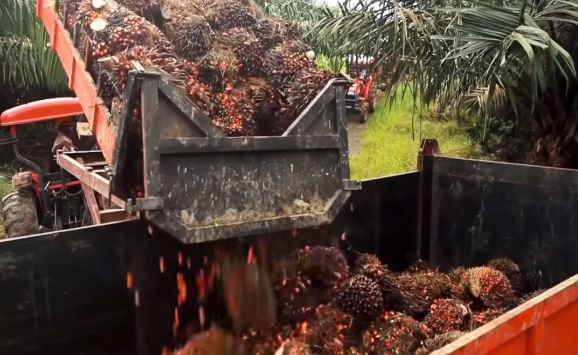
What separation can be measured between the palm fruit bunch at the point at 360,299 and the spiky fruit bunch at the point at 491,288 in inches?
22.3

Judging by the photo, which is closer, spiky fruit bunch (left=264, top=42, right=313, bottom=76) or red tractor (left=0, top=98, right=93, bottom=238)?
spiky fruit bunch (left=264, top=42, right=313, bottom=76)

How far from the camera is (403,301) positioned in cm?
310

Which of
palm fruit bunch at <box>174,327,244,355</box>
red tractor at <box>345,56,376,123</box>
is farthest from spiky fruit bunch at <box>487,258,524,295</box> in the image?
red tractor at <box>345,56,376,123</box>

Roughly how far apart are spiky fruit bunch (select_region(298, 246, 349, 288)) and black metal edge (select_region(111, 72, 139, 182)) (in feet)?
3.51

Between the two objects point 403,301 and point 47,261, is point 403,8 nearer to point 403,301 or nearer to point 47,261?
point 403,301

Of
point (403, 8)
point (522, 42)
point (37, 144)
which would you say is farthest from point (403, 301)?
point (37, 144)

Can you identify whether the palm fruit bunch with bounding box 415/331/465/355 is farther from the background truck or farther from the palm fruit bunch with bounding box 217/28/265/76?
the palm fruit bunch with bounding box 217/28/265/76

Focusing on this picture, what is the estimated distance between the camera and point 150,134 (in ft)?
7.84

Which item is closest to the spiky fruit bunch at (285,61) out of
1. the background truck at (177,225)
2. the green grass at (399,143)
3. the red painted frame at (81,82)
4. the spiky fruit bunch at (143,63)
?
the background truck at (177,225)

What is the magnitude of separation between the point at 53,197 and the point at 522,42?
3.84 meters

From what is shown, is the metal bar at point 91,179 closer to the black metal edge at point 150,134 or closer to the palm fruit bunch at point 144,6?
the black metal edge at point 150,134

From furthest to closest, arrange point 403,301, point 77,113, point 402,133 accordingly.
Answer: point 402,133 → point 77,113 → point 403,301

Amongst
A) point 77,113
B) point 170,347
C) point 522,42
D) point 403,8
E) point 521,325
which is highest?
point 403,8

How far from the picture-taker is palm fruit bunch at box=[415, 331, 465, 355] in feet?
8.36
